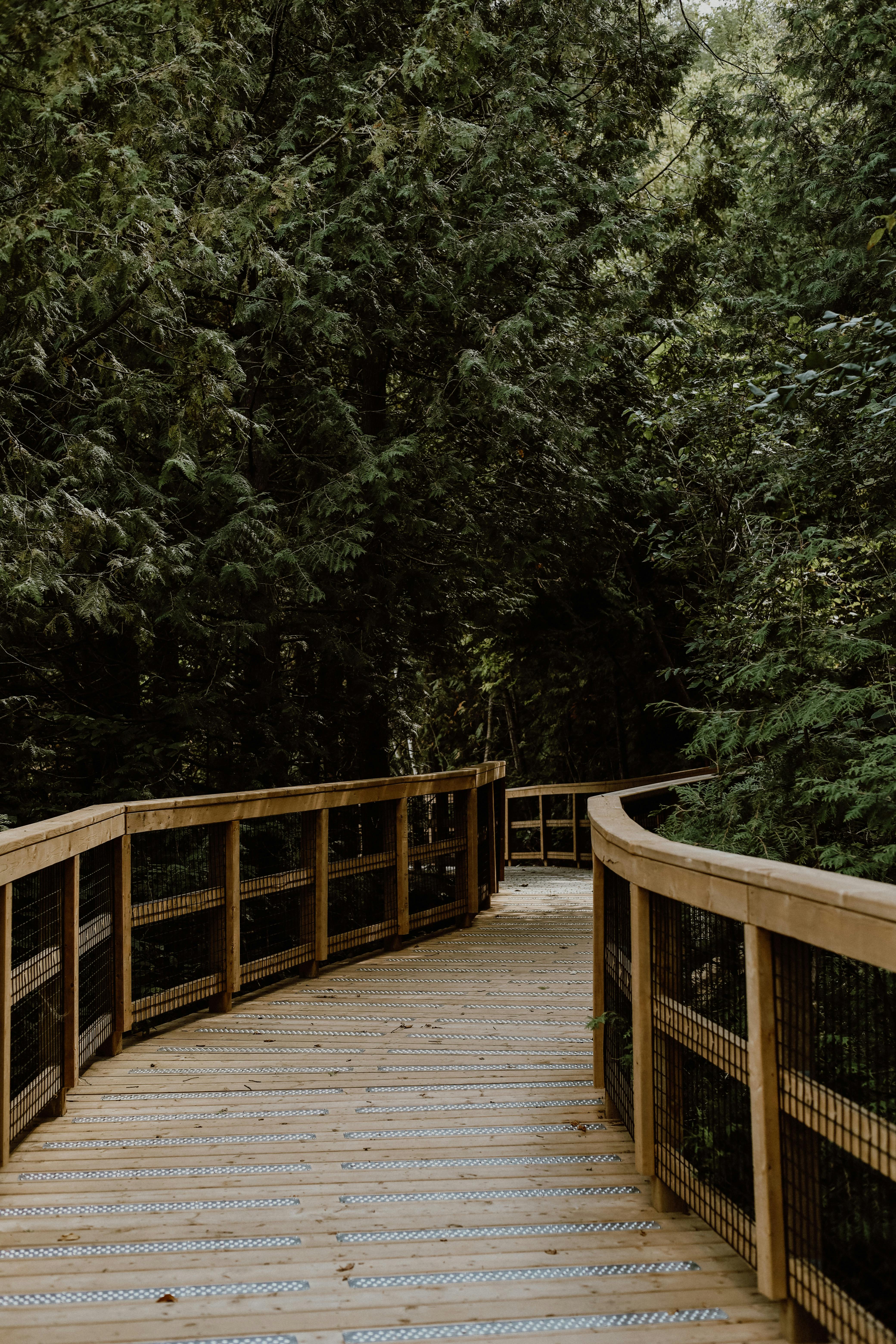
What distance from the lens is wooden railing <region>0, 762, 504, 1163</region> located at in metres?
3.85

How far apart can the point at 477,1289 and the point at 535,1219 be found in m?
0.45

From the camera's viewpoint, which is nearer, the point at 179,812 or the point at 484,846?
the point at 179,812

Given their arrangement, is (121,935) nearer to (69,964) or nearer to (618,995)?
(69,964)

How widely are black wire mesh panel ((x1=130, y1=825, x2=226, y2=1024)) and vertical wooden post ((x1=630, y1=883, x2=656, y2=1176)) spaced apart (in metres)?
2.47

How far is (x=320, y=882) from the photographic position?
6211 mm

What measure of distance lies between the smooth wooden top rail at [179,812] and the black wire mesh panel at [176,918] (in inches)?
5.5

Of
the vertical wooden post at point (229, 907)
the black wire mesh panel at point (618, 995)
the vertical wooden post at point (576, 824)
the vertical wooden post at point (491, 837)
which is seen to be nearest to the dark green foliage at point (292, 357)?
the vertical wooden post at point (491, 837)

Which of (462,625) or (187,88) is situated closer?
(187,88)

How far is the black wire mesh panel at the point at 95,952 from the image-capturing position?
4312 millimetres

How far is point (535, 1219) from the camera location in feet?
9.89

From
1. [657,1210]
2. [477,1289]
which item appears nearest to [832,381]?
[657,1210]

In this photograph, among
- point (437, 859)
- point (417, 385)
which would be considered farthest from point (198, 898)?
point (417, 385)

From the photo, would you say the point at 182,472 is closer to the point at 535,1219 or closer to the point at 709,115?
the point at 535,1219

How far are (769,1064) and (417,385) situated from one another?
773 cm
